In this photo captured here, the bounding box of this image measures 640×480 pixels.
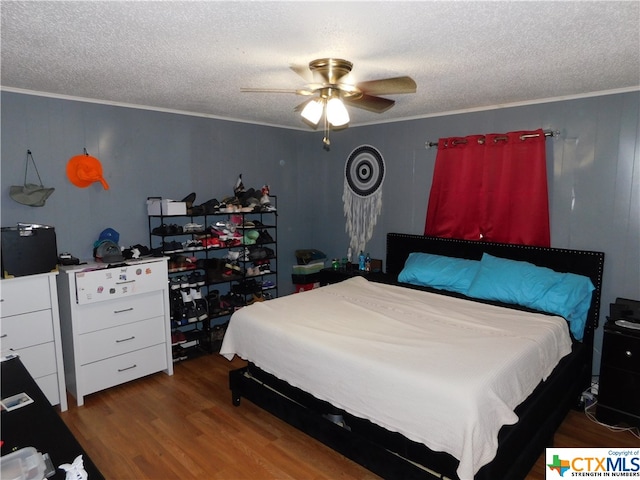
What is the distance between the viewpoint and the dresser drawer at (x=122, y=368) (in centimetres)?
A: 315

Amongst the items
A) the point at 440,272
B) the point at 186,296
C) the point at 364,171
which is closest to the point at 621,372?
the point at 440,272

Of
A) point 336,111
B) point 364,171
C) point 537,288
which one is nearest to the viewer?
point 336,111

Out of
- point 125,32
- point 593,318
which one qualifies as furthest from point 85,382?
point 593,318

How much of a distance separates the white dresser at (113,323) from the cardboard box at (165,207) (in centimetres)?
51

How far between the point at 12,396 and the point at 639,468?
10.5 feet

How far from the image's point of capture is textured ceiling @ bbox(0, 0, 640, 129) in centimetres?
173

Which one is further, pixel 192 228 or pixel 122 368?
pixel 192 228

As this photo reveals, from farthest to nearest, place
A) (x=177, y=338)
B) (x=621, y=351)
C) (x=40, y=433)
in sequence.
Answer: (x=177, y=338) < (x=621, y=351) < (x=40, y=433)

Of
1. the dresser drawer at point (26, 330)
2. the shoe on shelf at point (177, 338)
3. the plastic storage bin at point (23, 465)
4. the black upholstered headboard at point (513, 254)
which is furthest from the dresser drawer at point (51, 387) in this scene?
the black upholstered headboard at point (513, 254)

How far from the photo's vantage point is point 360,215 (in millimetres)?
4859

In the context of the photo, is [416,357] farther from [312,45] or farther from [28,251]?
[28,251]

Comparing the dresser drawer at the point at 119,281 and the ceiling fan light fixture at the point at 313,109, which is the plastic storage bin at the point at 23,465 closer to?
the dresser drawer at the point at 119,281

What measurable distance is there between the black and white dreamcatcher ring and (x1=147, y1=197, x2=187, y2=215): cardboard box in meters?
2.05

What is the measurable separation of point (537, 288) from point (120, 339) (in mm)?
3371
